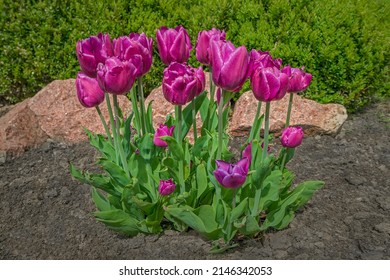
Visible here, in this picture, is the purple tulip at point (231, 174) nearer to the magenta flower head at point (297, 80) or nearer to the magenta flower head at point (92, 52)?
the magenta flower head at point (297, 80)

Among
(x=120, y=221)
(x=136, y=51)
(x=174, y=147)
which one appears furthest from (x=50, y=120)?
(x=136, y=51)

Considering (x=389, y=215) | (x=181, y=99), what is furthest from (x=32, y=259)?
(x=389, y=215)

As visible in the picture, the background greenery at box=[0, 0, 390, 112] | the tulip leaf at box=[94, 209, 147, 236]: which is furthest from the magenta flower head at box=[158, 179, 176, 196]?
the background greenery at box=[0, 0, 390, 112]

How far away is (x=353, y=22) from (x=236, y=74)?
2535mm

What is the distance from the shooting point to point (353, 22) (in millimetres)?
4621

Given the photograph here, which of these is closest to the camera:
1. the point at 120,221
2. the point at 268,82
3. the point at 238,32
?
the point at 268,82

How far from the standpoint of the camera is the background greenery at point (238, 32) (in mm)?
4555

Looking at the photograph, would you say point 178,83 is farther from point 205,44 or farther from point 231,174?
point 231,174

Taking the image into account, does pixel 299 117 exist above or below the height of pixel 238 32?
below

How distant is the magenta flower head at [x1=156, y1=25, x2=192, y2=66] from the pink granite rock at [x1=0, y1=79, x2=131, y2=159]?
72.0 inches

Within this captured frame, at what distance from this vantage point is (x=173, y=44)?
8.84 feet

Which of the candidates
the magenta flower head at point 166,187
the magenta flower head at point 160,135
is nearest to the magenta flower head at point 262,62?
the magenta flower head at point 160,135

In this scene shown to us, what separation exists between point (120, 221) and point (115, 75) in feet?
2.80

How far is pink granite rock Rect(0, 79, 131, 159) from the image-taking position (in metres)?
4.37
